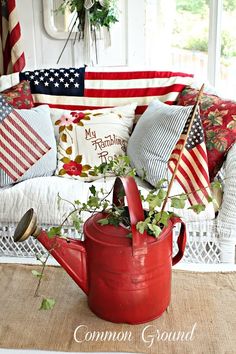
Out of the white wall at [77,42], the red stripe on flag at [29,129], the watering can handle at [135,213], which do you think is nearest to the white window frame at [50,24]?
the white wall at [77,42]

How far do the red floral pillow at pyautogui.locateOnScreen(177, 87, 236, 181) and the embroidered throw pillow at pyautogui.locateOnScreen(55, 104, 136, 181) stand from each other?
0.46 m

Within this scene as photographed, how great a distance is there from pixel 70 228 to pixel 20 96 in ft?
2.98

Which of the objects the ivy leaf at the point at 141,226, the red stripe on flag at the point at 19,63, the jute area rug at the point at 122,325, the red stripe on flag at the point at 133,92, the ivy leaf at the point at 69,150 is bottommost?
the jute area rug at the point at 122,325

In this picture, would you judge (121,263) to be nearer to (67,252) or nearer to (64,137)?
(67,252)

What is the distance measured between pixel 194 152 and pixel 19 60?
185cm

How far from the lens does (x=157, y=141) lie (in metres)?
2.33

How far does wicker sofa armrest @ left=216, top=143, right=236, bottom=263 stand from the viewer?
6.72ft

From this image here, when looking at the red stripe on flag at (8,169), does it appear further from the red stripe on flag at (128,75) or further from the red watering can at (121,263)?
the red watering can at (121,263)

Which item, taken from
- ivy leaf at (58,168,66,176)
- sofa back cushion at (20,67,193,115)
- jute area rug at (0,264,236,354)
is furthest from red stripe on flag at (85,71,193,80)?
jute area rug at (0,264,236,354)

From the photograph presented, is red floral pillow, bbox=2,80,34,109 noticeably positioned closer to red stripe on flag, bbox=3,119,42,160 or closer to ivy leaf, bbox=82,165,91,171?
red stripe on flag, bbox=3,119,42,160

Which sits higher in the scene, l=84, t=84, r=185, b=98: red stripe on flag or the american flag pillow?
l=84, t=84, r=185, b=98: red stripe on flag

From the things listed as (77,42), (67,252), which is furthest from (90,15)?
(67,252)

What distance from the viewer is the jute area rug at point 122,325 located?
3.33 ft

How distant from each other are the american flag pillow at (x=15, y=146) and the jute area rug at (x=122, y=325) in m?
1.23
